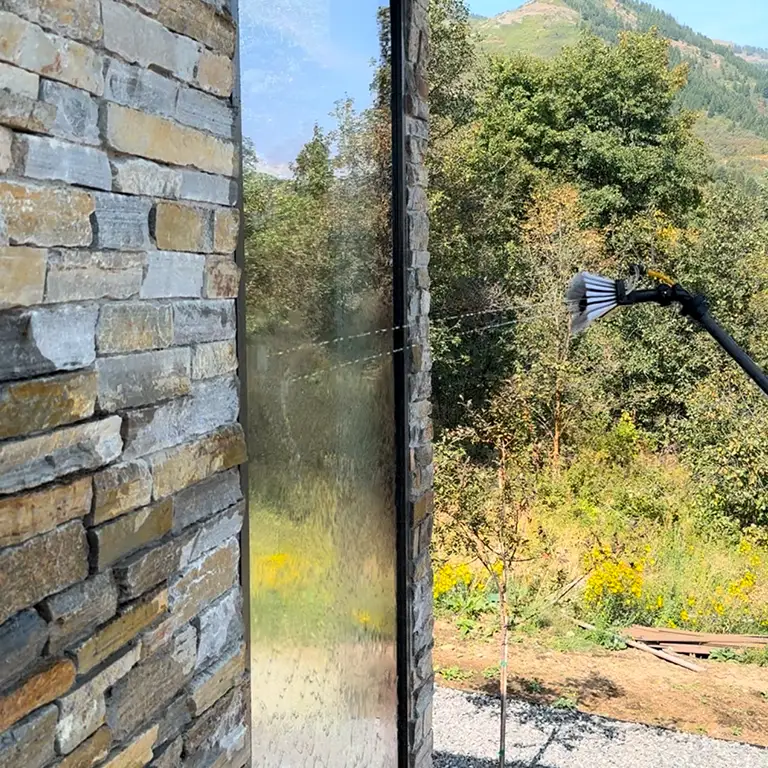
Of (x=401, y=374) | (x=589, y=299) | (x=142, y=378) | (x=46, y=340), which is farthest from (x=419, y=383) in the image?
(x=589, y=299)

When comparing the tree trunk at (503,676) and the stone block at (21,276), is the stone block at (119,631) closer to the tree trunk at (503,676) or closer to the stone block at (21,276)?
the stone block at (21,276)

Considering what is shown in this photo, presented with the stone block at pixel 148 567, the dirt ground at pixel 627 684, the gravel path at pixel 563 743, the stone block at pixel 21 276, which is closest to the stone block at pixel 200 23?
the stone block at pixel 21 276

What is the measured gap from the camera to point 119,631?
116cm

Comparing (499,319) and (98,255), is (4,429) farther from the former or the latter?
(499,319)

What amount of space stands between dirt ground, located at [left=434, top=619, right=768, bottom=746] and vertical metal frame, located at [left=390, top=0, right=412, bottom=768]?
12.8 ft

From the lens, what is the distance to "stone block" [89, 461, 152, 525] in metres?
1.11

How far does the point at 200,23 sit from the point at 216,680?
110 cm

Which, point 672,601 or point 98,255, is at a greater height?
point 98,255

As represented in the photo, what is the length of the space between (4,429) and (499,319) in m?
11.6

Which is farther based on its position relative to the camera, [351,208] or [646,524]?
[646,524]

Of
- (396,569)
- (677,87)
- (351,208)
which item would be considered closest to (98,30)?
(351,208)

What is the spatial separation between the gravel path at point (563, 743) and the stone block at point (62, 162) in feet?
15.2

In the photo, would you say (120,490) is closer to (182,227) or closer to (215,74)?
(182,227)

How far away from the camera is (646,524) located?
942 cm
